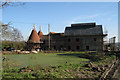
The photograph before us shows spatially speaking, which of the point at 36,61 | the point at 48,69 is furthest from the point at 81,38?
the point at 48,69

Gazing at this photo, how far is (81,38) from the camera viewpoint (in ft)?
109

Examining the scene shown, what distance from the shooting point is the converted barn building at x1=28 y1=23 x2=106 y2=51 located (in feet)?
106

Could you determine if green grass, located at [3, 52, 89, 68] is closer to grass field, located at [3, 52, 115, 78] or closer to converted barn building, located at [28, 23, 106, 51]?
grass field, located at [3, 52, 115, 78]

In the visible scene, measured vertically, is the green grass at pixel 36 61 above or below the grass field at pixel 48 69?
below

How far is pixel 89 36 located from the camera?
1289 inches

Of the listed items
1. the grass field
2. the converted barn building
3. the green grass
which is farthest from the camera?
the converted barn building

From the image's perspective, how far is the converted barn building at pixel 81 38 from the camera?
1267 inches

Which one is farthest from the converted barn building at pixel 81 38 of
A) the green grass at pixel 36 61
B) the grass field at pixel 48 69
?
the grass field at pixel 48 69

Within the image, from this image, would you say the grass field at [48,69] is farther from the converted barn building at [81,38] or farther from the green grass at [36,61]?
the converted barn building at [81,38]

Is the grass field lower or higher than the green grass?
higher

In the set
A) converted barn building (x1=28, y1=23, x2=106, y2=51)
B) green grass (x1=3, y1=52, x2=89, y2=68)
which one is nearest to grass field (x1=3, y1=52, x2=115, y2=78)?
green grass (x1=3, y1=52, x2=89, y2=68)

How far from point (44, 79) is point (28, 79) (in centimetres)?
90

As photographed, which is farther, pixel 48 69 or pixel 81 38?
pixel 81 38

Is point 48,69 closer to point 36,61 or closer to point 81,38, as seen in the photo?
point 36,61
